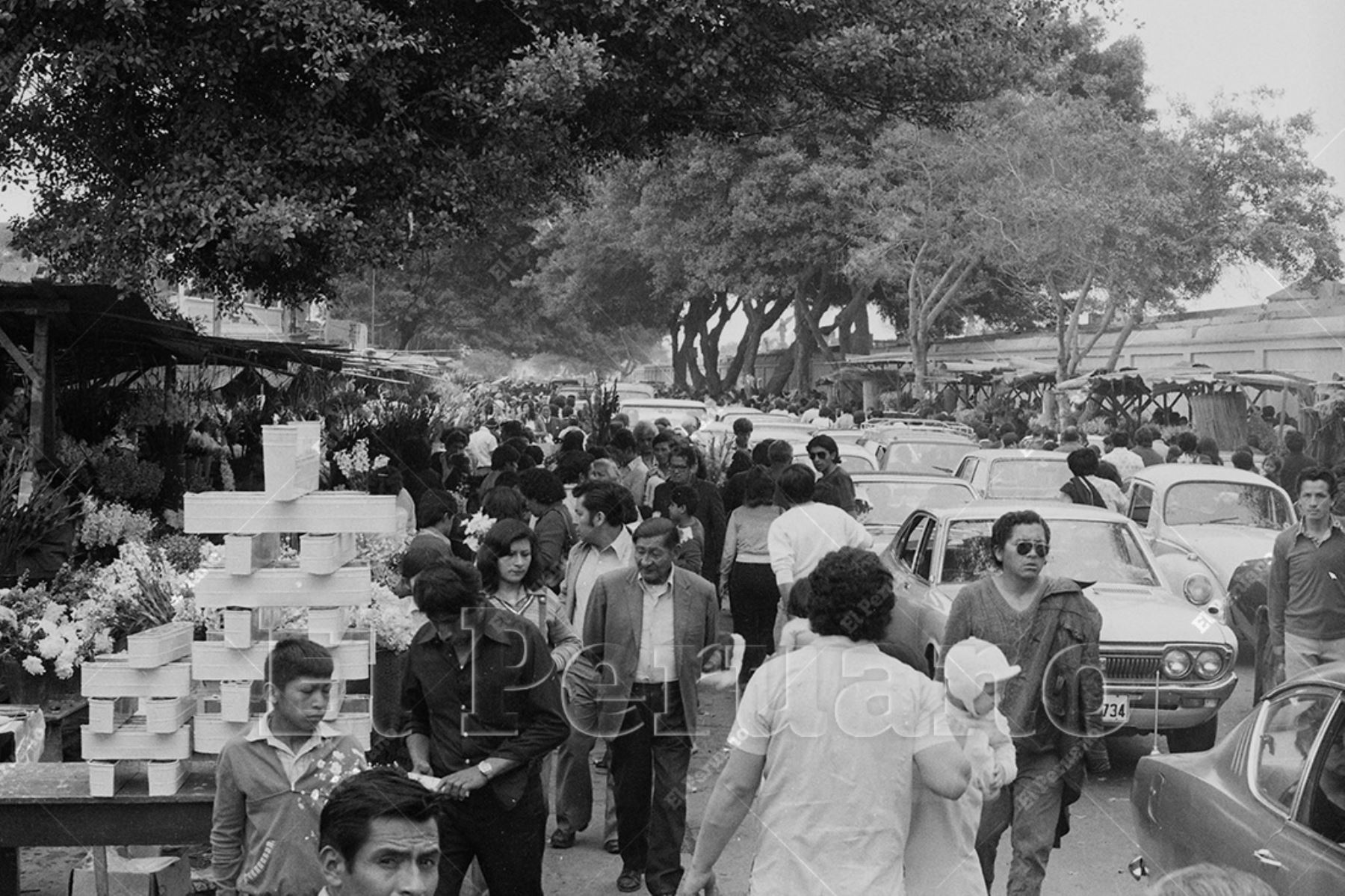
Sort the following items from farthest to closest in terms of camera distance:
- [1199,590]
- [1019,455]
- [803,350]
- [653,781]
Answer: [803,350]
[1019,455]
[1199,590]
[653,781]

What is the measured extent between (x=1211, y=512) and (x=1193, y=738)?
14.4ft

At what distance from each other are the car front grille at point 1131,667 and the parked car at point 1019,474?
18.9 feet

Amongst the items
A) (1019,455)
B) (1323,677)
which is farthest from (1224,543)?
(1323,677)

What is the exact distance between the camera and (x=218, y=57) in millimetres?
10000

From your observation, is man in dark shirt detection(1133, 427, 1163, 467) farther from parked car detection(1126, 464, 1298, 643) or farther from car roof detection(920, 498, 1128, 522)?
car roof detection(920, 498, 1128, 522)

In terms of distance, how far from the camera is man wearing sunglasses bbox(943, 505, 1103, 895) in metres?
6.07

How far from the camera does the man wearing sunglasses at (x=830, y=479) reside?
10438mm

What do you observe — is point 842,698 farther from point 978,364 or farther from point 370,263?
point 978,364

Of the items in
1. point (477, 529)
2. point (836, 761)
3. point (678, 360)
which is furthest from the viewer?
point (678, 360)

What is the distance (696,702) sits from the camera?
24.0 ft

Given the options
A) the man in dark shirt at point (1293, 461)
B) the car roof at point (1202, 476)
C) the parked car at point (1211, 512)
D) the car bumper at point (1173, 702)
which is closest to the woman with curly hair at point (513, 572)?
the car bumper at point (1173, 702)

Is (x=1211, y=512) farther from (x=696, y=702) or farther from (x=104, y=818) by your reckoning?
(x=104, y=818)

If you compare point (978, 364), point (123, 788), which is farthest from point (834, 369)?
point (123, 788)

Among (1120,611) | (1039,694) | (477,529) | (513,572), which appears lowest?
(1120,611)
